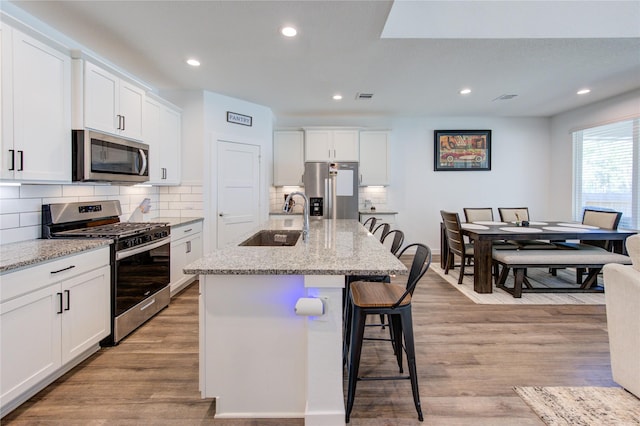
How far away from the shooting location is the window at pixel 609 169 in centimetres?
439

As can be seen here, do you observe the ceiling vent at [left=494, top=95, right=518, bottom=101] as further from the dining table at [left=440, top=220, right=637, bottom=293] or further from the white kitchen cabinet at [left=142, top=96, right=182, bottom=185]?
the white kitchen cabinet at [left=142, top=96, right=182, bottom=185]

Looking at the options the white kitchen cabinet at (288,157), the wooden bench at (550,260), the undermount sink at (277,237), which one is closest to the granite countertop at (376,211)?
the white kitchen cabinet at (288,157)

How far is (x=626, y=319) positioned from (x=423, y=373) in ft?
4.03

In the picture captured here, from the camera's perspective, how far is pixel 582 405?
179 centimetres

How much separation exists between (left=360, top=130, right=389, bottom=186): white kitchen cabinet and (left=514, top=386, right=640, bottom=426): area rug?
13.7 ft

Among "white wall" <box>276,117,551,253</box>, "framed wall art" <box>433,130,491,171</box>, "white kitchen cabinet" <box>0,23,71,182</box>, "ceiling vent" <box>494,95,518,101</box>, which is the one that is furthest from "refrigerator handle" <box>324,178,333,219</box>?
"white kitchen cabinet" <box>0,23,71,182</box>

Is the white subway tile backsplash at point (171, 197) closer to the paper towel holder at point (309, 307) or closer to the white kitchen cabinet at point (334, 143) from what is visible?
the white kitchen cabinet at point (334, 143)

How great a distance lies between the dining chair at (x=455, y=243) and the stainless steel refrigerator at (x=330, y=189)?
1.58 meters

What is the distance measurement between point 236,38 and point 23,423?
10.1 ft

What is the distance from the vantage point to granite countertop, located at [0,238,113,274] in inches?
66.5

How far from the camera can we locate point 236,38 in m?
2.87

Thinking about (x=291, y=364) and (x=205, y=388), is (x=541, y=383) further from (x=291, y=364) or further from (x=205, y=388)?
(x=205, y=388)

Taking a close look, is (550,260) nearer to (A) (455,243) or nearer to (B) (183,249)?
(A) (455,243)

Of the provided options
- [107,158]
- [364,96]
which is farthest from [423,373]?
[364,96]
